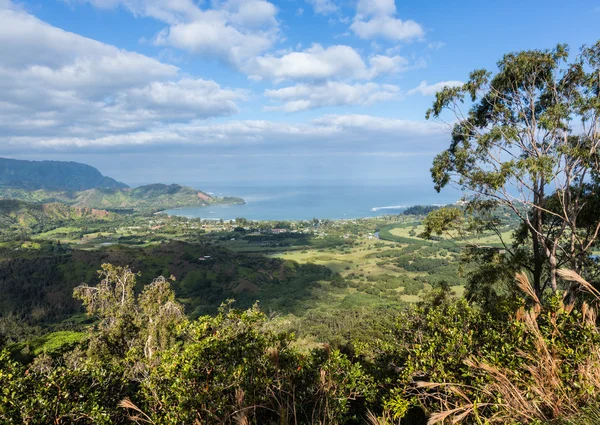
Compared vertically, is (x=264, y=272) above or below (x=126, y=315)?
below

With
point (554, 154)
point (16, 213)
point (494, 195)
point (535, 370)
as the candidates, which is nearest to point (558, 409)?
point (535, 370)

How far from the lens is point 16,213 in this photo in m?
116

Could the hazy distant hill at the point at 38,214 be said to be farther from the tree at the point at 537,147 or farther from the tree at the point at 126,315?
the tree at the point at 537,147

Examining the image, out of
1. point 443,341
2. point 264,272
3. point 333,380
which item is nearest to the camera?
point 333,380

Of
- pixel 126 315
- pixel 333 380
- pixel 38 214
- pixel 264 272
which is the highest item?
pixel 333 380

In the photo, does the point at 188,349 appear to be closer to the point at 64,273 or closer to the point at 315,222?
the point at 64,273

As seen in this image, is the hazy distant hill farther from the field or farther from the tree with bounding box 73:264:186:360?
the tree with bounding box 73:264:186:360

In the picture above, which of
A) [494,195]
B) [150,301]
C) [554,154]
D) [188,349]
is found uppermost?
[554,154]

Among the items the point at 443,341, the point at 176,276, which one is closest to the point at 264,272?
the point at 176,276

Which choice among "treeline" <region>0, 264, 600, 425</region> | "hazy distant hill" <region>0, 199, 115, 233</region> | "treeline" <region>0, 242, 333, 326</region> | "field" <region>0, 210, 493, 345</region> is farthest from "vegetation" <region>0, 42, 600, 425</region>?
"hazy distant hill" <region>0, 199, 115, 233</region>

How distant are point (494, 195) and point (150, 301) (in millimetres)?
11300

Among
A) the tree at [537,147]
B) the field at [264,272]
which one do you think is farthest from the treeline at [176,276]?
the tree at [537,147]

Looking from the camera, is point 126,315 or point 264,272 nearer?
point 126,315

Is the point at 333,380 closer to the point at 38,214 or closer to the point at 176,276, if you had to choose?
the point at 176,276
